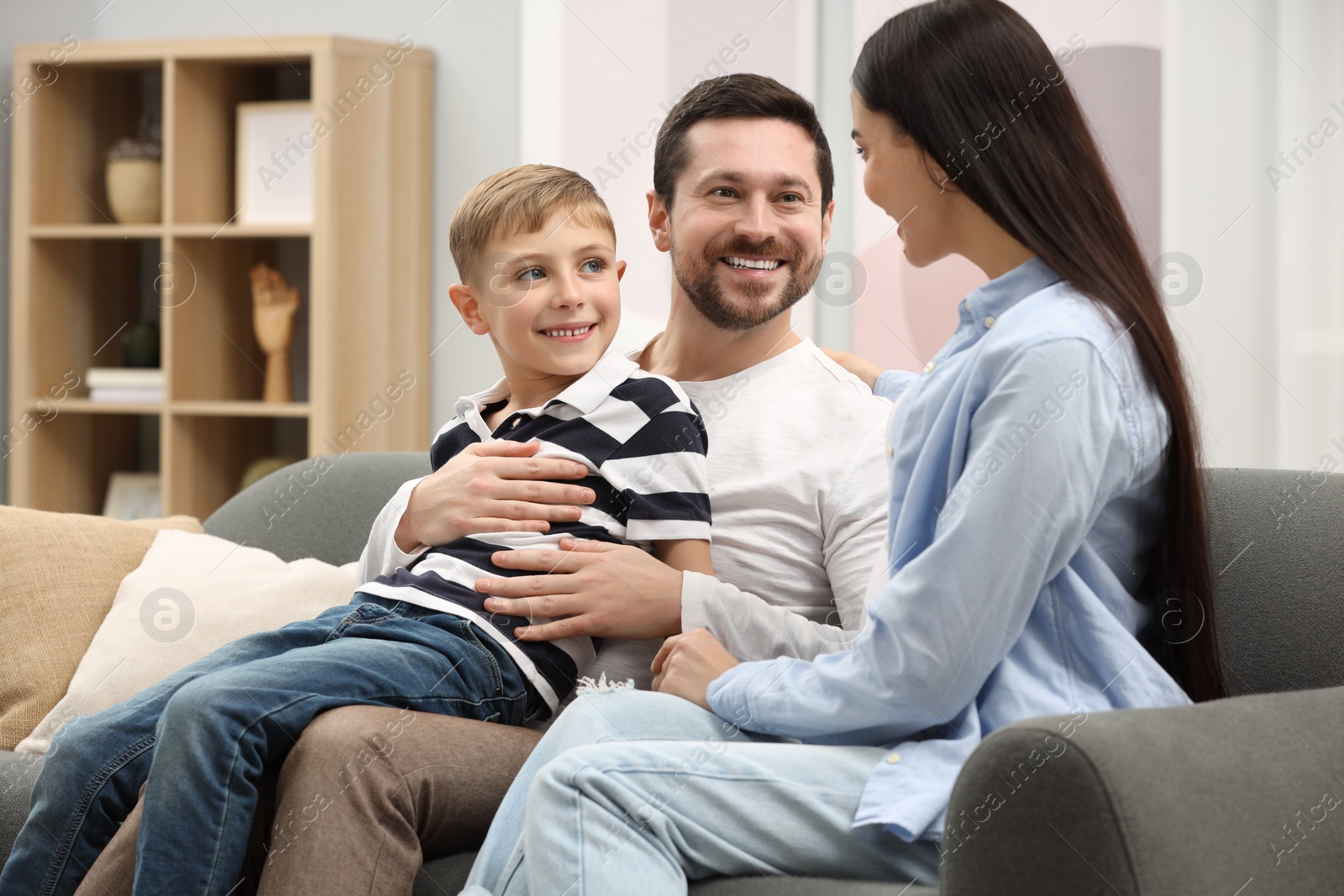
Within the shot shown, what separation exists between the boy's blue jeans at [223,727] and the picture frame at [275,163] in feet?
6.60

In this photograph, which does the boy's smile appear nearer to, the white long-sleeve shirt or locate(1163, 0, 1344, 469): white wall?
the white long-sleeve shirt

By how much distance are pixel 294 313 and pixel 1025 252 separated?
262 cm

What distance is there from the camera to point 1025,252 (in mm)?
1138

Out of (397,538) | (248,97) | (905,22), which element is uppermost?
(248,97)

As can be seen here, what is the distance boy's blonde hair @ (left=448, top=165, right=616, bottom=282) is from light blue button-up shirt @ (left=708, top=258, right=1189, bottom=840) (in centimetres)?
60

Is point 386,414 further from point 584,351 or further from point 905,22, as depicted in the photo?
point 905,22

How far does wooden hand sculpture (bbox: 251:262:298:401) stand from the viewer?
10.9 ft

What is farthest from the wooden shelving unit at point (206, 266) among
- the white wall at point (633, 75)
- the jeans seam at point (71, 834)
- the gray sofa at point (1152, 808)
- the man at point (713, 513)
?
the gray sofa at point (1152, 808)

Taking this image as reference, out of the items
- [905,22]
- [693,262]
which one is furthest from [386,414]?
[905,22]

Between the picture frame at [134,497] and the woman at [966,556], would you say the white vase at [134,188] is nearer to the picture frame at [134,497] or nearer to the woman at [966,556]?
the picture frame at [134,497]

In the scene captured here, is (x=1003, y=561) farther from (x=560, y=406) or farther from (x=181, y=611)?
(x=181, y=611)

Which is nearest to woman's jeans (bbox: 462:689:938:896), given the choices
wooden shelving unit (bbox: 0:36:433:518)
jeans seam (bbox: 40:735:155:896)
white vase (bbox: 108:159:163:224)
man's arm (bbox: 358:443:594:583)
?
man's arm (bbox: 358:443:594:583)

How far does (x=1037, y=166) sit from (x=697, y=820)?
2.11 feet

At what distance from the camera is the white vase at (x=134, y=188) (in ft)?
11.0
